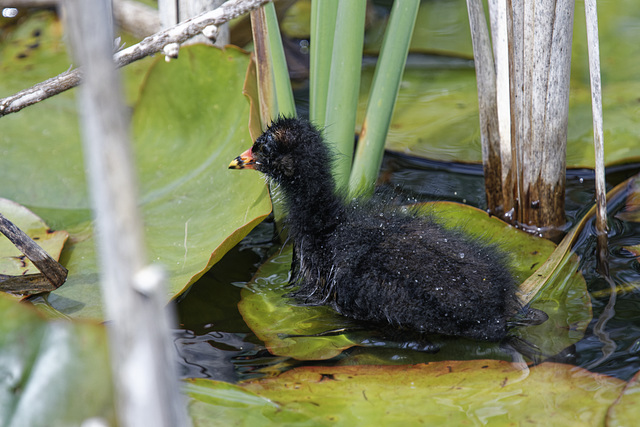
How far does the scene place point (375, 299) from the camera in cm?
178

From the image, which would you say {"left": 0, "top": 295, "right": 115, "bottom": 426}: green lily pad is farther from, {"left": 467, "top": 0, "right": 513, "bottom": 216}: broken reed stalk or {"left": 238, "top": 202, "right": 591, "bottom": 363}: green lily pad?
{"left": 467, "top": 0, "right": 513, "bottom": 216}: broken reed stalk

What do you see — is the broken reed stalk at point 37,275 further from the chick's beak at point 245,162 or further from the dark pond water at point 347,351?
the chick's beak at point 245,162

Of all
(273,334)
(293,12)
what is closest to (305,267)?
(273,334)

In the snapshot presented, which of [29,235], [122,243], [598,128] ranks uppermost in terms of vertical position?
[598,128]

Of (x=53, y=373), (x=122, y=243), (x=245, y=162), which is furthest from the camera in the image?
(x=245, y=162)

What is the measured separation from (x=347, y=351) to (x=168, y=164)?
1.15 meters

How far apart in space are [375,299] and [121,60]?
0.99 metres

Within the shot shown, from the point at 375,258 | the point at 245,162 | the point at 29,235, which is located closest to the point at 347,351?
the point at 375,258

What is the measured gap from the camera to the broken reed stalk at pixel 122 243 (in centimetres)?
63

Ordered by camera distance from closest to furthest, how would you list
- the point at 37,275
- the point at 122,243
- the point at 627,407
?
the point at 122,243 → the point at 627,407 → the point at 37,275

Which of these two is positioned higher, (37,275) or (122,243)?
(122,243)

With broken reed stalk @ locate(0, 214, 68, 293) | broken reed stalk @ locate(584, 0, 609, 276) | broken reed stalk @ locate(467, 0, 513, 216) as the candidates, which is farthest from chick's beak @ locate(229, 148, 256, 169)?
broken reed stalk @ locate(584, 0, 609, 276)

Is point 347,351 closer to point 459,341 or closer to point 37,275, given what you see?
point 459,341

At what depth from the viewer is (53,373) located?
1070mm
